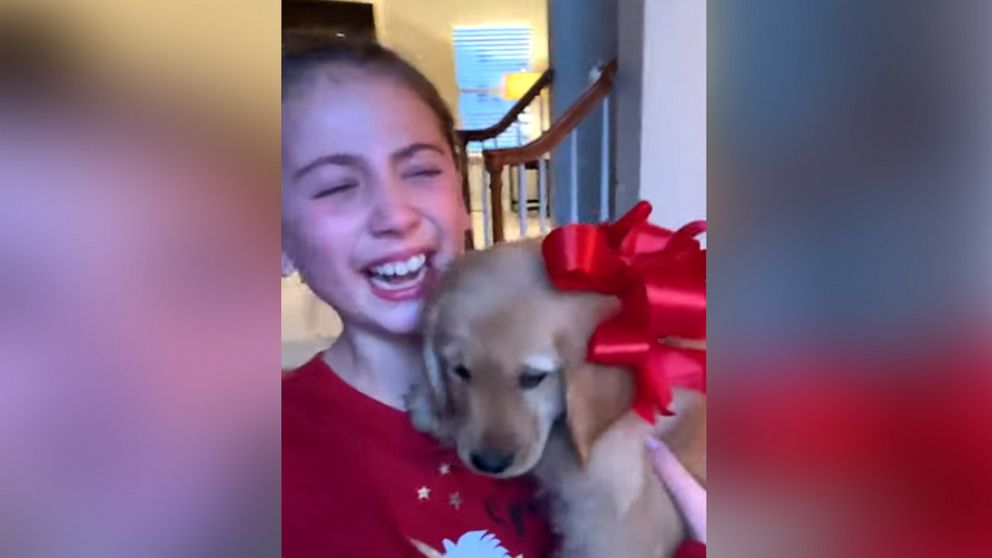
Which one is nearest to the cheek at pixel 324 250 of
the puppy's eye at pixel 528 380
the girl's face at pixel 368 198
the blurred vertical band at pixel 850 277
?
the girl's face at pixel 368 198

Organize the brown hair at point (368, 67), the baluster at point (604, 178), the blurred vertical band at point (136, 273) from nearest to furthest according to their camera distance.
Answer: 1. the blurred vertical band at point (136, 273)
2. the brown hair at point (368, 67)
3. the baluster at point (604, 178)

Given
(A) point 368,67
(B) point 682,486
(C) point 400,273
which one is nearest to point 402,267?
(C) point 400,273

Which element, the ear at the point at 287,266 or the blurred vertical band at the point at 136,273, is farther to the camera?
the ear at the point at 287,266

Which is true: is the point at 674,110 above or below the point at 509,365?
above

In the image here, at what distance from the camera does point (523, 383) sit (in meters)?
0.47

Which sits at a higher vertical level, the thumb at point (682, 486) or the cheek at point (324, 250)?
the cheek at point (324, 250)

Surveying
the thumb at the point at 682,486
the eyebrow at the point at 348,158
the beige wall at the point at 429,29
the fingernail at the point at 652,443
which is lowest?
the thumb at the point at 682,486

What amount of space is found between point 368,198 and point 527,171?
0.34 ft

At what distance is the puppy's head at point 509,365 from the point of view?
Result: 1.55 feet

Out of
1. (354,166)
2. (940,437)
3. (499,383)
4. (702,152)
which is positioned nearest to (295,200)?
(354,166)

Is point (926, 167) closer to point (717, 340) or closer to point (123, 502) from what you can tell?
point (717, 340)

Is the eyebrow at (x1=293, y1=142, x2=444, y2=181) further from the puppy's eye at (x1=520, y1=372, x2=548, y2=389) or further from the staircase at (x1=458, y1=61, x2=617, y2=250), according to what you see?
the puppy's eye at (x1=520, y1=372, x2=548, y2=389)

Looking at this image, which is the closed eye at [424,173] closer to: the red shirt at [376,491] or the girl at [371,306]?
the girl at [371,306]

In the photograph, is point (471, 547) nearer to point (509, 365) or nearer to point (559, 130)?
point (509, 365)
